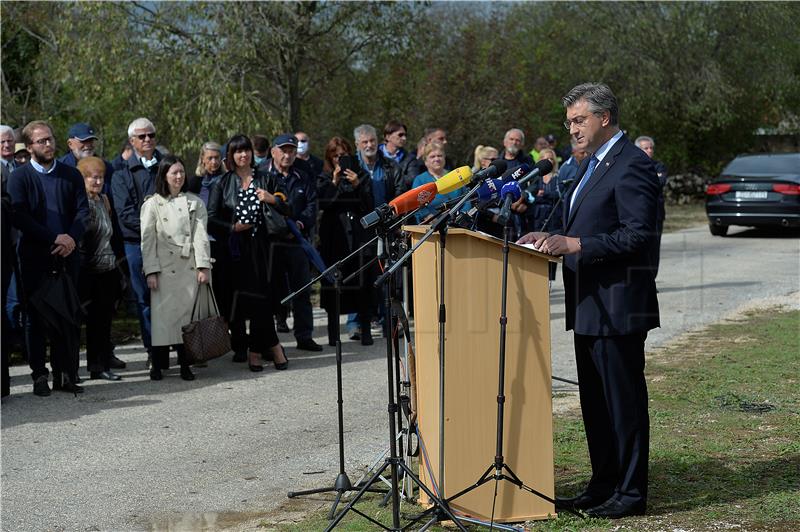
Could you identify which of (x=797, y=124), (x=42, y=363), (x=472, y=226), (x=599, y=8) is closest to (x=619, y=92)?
(x=599, y=8)

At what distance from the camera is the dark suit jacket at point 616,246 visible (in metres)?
5.48

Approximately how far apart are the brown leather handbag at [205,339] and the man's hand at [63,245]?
1.19 meters

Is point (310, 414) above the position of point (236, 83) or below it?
below

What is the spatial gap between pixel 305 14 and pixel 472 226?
55.1ft

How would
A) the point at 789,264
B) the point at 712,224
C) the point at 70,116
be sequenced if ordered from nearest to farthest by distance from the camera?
the point at 789,264 → the point at 712,224 → the point at 70,116

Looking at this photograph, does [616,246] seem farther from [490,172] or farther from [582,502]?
[582,502]

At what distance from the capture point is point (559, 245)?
5.43 m

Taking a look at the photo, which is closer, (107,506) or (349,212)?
(107,506)

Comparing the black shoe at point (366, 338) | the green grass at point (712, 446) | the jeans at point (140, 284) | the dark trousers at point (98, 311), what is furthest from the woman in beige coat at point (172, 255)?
the green grass at point (712, 446)

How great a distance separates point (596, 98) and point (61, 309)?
5424mm

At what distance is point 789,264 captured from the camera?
706 inches

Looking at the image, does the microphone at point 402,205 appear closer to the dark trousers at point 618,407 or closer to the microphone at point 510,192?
the microphone at point 510,192

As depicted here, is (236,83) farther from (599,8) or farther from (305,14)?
(599,8)

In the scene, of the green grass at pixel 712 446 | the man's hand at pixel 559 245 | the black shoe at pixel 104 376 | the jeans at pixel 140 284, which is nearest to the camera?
the man's hand at pixel 559 245
